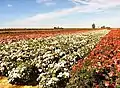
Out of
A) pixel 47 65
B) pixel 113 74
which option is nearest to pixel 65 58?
pixel 47 65

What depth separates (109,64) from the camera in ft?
29.2

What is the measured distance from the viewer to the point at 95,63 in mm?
9008

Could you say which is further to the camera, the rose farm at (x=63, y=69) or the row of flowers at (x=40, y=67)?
the row of flowers at (x=40, y=67)

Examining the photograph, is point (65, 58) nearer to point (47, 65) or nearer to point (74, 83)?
point (47, 65)

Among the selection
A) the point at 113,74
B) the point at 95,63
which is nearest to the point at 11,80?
the point at 95,63

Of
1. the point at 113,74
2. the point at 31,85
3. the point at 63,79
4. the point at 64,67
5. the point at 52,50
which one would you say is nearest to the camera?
the point at 113,74

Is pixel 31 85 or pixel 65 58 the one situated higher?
pixel 65 58

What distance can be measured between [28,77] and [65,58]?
166 centimetres

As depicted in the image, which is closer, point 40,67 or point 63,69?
point 63,69

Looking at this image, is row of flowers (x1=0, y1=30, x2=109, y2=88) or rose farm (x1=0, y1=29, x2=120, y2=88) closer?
rose farm (x1=0, y1=29, x2=120, y2=88)

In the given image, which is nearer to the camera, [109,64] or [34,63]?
[109,64]

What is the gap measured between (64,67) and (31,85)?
5.44 ft

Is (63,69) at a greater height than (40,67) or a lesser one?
greater

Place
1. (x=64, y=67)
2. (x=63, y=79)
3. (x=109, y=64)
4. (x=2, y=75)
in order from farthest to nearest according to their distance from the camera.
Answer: (x=2, y=75)
(x=64, y=67)
(x=63, y=79)
(x=109, y=64)
